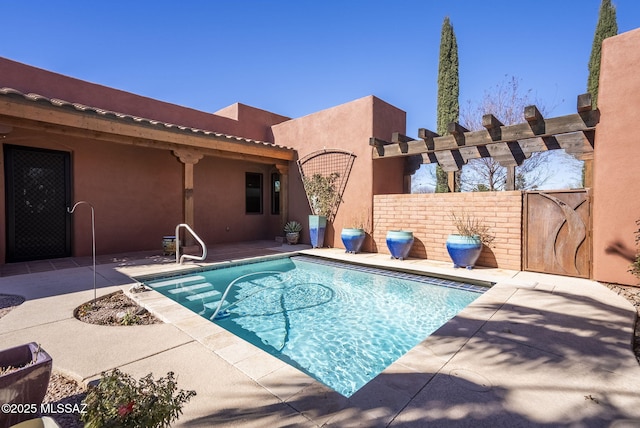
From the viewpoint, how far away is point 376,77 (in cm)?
1209

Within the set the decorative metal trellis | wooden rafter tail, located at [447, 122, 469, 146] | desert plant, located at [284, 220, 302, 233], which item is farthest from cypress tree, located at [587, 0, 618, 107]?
desert plant, located at [284, 220, 302, 233]

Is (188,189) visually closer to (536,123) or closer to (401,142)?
(401,142)

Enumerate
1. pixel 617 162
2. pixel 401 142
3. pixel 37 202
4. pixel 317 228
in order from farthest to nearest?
1. pixel 317 228
2. pixel 401 142
3. pixel 37 202
4. pixel 617 162

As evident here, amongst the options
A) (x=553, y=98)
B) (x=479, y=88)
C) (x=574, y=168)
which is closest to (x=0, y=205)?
(x=479, y=88)

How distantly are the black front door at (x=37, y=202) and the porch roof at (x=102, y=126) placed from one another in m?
1.74

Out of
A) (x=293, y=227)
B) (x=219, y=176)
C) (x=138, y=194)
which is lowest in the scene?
(x=293, y=227)

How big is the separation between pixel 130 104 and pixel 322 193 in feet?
21.9

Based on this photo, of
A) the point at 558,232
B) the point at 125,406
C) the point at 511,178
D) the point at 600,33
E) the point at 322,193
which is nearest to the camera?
the point at 125,406

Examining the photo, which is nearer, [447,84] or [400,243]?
[400,243]

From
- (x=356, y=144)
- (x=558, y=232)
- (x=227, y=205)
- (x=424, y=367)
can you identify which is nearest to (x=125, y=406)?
(x=424, y=367)

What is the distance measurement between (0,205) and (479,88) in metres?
20.2

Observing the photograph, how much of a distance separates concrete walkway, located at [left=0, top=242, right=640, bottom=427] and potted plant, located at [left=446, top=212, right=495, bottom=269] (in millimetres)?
2256

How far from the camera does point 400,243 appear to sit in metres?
7.88

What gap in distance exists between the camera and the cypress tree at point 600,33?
15102mm
